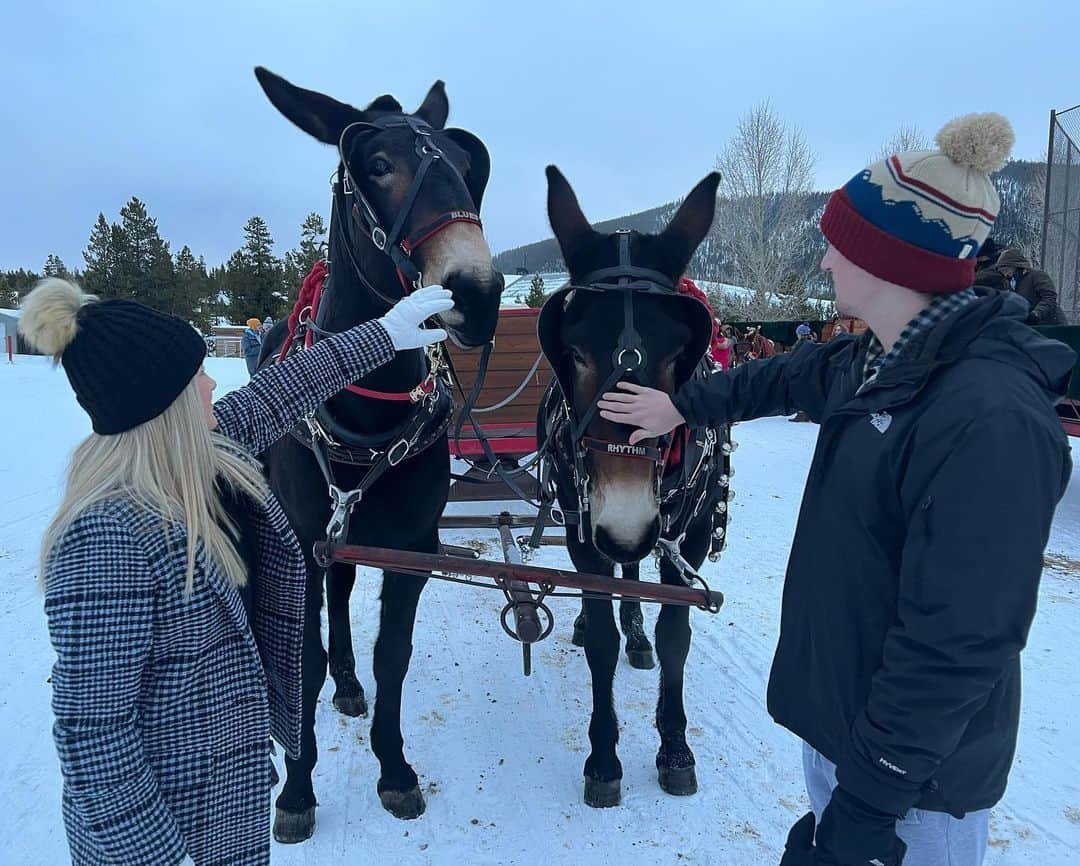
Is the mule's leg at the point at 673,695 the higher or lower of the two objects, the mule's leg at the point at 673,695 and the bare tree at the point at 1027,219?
the lower

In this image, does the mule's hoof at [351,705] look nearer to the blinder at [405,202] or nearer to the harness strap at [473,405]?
the harness strap at [473,405]

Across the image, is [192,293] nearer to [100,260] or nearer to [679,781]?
[100,260]

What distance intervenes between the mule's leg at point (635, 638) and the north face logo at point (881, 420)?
2723 millimetres

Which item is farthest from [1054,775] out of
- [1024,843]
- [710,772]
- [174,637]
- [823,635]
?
[174,637]

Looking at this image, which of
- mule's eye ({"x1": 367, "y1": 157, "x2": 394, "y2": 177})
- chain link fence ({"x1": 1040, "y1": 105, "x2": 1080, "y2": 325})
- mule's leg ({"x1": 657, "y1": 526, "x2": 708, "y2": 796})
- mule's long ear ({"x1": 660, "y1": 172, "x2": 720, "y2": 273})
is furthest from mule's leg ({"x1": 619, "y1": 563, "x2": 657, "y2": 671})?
chain link fence ({"x1": 1040, "y1": 105, "x2": 1080, "y2": 325})

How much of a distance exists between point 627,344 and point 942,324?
41.4 inches

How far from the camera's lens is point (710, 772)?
9.82ft

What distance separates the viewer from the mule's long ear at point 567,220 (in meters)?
2.49

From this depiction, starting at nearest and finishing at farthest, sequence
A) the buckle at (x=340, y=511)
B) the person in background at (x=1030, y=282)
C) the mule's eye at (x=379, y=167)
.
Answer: the mule's eye at (x=379, y=167) → the buckle at (x=340, y=511) → the person in background at (x=1030, y=282)

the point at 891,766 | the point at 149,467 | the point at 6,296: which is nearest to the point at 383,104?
the point at 149,467

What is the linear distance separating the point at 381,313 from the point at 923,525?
1882 mm

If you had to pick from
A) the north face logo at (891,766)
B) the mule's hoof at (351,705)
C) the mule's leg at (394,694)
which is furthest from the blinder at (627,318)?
the mule's hoof at (351,705)

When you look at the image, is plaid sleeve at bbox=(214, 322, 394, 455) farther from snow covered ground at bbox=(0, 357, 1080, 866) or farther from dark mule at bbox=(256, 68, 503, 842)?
snow covered ground at bbox=(0, 357, 1080, 866)

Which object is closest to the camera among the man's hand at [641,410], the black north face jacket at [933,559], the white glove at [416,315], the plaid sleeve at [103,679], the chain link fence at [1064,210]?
the black north face jacket at [933,559]
